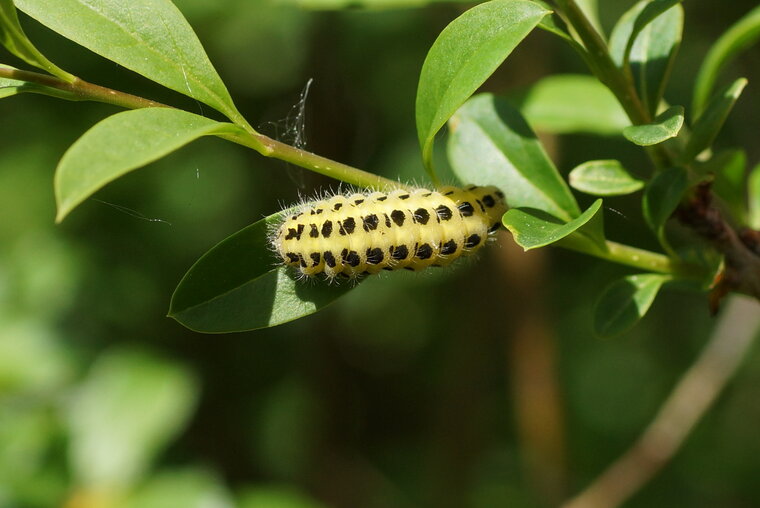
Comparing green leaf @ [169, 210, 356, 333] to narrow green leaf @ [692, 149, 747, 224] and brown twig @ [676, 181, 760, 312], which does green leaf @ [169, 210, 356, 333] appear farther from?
narrow green leaf @ [692, 149, 747, 224]

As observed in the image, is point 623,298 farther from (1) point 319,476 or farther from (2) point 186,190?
(2) point 186,190

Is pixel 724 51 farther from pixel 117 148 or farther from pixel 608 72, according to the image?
pixel 117 148

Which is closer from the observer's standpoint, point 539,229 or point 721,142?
point 539,229

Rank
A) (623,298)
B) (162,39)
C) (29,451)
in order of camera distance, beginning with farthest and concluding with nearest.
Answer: (29,451) < (623,298) < (162,39)

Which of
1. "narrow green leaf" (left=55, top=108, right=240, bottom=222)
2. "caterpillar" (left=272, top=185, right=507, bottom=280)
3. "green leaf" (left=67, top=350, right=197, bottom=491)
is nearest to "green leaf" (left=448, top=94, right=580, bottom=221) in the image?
"caterpillar" (left=272, top=185, right=507, bottom=280)

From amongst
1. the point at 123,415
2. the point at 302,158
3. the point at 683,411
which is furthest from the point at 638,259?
the point at 123,415

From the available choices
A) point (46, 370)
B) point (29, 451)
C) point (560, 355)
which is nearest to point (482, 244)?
point (29, 451)

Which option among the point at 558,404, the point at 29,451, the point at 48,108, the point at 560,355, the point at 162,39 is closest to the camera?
the point at 162,39
